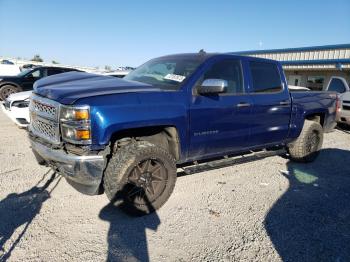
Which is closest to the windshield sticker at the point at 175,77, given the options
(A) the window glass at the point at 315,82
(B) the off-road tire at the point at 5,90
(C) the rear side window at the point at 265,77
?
(C) the rear side window at the point at 265,77

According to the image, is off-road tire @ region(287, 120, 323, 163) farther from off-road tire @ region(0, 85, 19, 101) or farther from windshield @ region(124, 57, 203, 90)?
off-road tire @ region(0, 85, 19, 101)

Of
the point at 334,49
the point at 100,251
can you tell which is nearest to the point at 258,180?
the point at 100,251

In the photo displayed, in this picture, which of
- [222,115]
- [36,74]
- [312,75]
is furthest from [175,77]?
[312,75]

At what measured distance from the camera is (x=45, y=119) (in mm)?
3605

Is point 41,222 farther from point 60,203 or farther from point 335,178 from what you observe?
point 335,178

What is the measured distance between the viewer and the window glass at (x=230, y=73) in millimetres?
4438

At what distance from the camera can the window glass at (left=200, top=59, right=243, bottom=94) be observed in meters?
4.44

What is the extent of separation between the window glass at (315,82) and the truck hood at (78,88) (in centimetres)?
1776

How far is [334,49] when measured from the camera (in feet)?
57.5

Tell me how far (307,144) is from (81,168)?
4.42m

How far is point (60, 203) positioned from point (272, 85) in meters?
3.68

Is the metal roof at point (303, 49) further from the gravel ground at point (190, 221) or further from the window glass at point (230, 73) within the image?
the window glass at point (230, 73)

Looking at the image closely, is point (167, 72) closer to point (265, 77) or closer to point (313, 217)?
point (265, 77)

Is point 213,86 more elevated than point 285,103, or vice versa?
point 213,86
